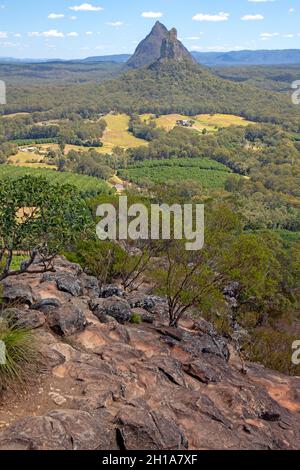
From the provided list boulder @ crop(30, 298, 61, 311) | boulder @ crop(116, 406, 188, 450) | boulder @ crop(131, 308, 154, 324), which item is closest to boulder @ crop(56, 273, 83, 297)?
boulder @ crop(131, 308, 154, 324)

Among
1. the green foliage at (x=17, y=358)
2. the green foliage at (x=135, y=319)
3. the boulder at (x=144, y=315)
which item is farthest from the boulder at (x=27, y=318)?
the boulder at (x=144, y=315)

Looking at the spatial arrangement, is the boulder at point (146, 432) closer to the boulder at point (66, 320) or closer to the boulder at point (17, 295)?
the boulder at point (66, 320)

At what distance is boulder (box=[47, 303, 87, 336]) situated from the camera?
64.7ft

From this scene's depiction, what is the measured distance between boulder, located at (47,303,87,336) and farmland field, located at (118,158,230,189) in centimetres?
11502

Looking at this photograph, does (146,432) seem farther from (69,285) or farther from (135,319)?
(69,285)

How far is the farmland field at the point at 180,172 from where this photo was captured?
144 metres

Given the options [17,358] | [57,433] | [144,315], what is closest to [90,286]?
[144,315]

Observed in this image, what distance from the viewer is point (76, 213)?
17.9 m

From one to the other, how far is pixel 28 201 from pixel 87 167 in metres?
138

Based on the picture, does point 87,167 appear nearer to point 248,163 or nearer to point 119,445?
point 248,163

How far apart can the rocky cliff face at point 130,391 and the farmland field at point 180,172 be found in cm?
11309

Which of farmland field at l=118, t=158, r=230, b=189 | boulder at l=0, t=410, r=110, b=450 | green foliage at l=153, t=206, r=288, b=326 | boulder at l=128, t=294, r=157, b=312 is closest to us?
boulder at l=0, t=410, r=110, b=450

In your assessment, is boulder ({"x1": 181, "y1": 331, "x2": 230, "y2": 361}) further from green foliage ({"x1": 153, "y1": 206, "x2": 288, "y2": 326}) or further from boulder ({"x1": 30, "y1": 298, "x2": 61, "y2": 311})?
boulder ({"x1": 30, "y1": 298, "x2": 61, "y2": 311})

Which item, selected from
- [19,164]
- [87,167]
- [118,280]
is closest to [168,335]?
[118,280]
